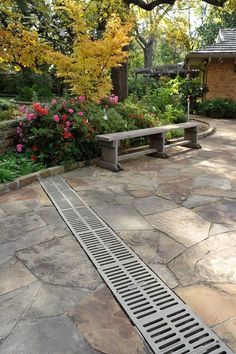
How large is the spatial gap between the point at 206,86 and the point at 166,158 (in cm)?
950

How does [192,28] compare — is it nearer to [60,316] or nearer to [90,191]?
[90,191]

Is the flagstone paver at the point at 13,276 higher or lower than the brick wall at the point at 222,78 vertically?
lower

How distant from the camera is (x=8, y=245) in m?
Result: 3.16

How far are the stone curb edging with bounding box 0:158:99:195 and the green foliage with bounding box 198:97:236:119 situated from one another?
29.1 ft

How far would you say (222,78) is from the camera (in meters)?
15.0

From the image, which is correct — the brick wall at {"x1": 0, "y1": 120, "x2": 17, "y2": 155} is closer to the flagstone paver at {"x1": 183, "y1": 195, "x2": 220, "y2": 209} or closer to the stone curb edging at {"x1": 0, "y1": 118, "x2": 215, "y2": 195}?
the stone curb edging at {"x1": 0, "y1": 118, "x2": 215, "y2": 195}

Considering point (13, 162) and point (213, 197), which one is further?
point (13, 162)

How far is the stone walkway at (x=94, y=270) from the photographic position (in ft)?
6.81

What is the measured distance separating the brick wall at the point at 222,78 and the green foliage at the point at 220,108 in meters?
1.20

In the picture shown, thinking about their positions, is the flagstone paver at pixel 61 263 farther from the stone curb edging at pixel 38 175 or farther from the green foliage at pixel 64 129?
the green foliage at pixel 64 129

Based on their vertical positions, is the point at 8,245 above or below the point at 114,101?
below

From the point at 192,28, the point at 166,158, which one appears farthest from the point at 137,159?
the point at 192,28

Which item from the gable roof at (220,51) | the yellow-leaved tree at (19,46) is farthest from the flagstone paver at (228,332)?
the gable roof at (220,51)

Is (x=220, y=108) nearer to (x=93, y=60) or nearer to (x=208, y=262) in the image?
(x=93, y=60)
